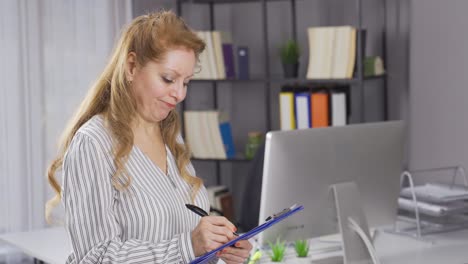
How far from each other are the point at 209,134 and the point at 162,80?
2.77 meters

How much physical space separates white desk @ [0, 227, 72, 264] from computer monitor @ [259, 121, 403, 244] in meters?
0.77

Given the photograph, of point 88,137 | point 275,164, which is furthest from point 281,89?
point 88,137

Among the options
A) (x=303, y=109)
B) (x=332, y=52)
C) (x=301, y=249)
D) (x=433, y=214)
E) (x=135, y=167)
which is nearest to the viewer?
(x=135, y=167)

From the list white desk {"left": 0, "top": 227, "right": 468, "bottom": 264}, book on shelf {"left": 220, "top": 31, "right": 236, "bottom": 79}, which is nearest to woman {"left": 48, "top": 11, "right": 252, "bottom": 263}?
white desk {"left": 0, "top": 227, "right": 468, "bottom": 264}

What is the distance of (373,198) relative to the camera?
9.52 feet

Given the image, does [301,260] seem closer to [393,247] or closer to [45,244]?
[393,247]

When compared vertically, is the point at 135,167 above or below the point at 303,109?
above

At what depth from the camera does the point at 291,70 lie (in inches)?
179

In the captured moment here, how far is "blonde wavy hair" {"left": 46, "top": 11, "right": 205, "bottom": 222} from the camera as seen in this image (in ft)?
6.24

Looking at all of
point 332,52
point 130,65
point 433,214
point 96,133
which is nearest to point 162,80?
point 130,65

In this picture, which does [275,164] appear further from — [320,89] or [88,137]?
[320,89]

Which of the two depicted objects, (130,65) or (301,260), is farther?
(301,260)

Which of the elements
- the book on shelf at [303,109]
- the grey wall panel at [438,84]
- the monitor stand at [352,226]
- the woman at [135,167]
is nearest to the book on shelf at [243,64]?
the book on shelf at [303,109]

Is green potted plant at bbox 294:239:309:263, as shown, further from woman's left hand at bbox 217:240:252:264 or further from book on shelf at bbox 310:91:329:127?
book on shelf at bbox 310:91:329:127
